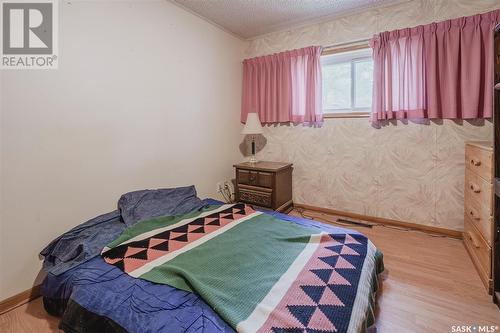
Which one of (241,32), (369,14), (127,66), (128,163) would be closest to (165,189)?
(128,163)

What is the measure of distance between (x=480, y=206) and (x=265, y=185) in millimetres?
1814

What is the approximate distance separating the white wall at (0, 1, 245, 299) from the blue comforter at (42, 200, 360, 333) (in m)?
0.53

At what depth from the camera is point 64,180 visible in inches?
69.0

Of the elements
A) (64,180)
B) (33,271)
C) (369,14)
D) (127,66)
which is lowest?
(33,271)

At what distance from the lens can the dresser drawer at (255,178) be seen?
282cm

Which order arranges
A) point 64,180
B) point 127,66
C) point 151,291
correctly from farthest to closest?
point 127,66, point 64,180, point 151,291

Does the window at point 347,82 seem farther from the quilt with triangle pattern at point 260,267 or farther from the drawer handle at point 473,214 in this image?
the quilt with triangle pattern at point 260,267

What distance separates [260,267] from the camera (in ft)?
4.21

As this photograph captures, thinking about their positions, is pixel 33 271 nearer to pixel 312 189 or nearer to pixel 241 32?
pixel 312 189

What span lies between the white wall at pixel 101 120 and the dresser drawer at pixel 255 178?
400mm

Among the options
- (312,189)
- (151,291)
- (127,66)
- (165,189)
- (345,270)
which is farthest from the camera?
(312,189)

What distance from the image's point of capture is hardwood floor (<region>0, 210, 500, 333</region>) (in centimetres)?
128

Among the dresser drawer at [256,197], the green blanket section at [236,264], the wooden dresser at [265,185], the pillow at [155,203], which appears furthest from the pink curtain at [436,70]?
the pillow at [155,203]

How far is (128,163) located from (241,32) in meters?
2.22
